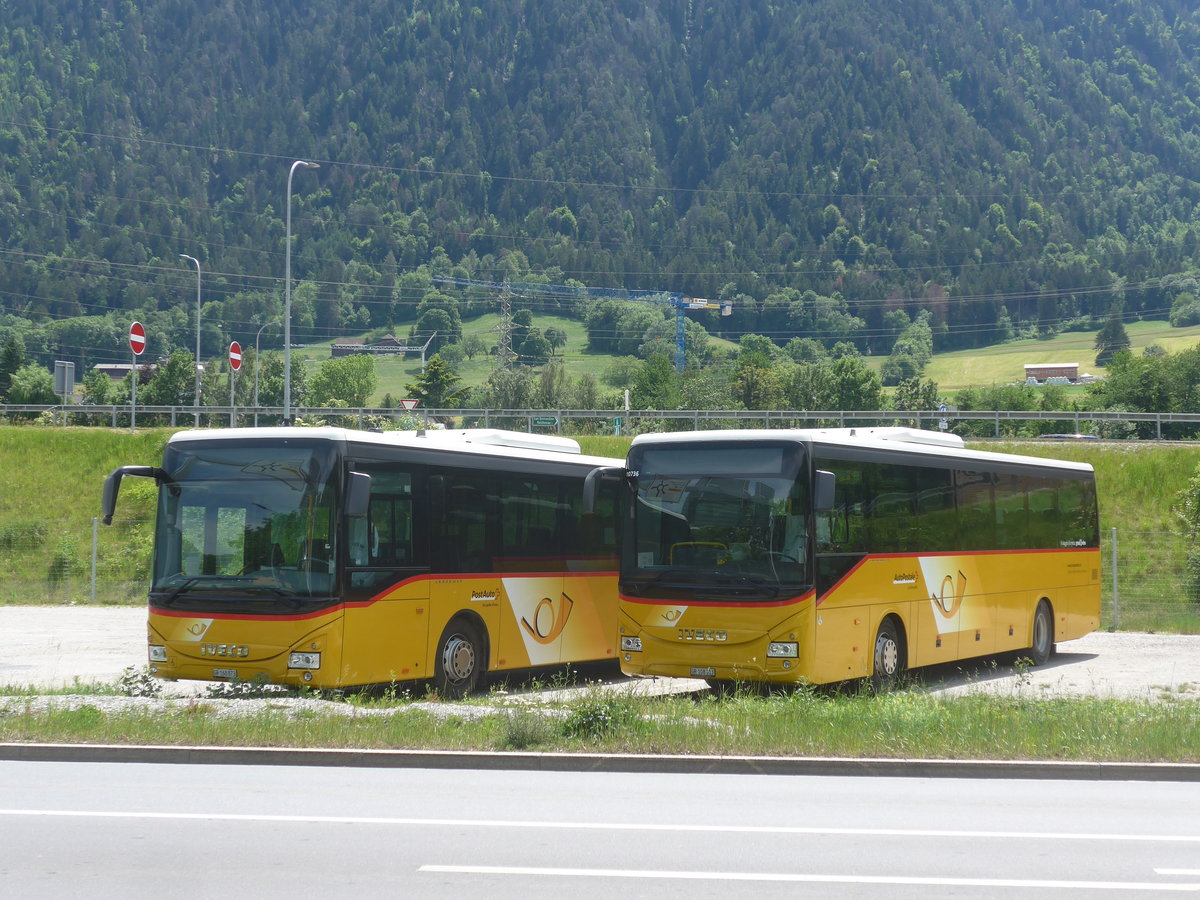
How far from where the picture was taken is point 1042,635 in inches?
884

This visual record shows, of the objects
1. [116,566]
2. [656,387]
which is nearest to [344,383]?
[656,387]

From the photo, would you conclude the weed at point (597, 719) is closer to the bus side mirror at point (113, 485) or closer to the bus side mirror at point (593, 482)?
the bus side mirror at point (593, 482)

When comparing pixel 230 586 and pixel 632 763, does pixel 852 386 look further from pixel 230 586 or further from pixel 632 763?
pixel 632 763

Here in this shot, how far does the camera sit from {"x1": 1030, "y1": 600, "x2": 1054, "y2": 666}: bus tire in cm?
2216

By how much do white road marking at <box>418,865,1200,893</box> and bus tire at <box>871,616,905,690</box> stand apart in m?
9.38

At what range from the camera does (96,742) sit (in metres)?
12.1

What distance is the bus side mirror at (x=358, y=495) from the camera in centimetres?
1463

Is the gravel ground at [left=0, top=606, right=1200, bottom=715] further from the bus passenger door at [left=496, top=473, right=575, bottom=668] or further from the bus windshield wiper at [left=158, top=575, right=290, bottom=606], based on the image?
the bus windshield wiper at [left=158, top=575, right=290, bottom=606]

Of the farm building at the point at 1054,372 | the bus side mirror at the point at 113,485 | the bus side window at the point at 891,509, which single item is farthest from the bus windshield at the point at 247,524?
the farm building at the point at 1054,372

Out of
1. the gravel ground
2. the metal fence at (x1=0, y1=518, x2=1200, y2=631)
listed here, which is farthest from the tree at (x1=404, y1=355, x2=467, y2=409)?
the gravel ground

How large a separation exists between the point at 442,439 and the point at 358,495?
2.80 metres

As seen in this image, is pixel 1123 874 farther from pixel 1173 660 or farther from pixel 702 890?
pixel 1173 660

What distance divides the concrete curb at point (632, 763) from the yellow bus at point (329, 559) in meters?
2.99

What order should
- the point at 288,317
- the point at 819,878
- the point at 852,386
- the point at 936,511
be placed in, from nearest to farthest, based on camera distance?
the point at 819,878 < the point at 936,511 < the point at 288,317 < the point at 852,386
